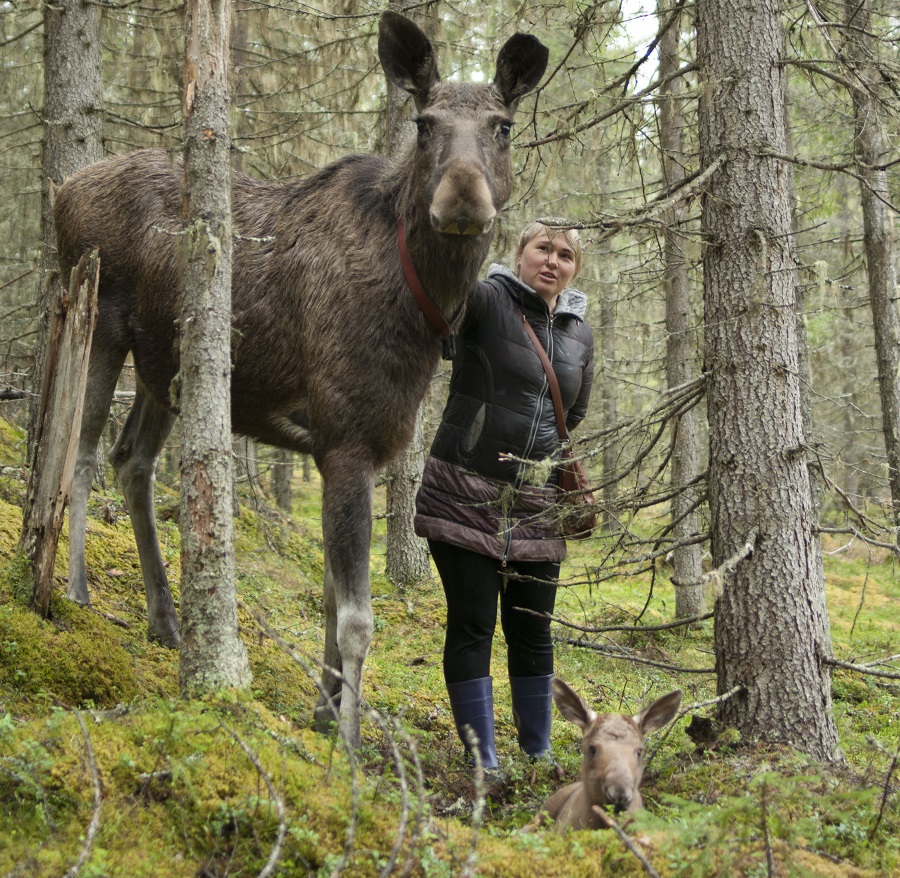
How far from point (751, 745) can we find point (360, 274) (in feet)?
11.2

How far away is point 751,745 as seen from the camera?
177 inches

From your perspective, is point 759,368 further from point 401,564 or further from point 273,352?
point 401,564

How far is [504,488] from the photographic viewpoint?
491cm

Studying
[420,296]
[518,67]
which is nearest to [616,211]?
[518,67]

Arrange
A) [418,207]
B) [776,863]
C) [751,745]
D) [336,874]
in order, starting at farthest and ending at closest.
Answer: [418,207] → [751,745] → [776,863] → [336,874]

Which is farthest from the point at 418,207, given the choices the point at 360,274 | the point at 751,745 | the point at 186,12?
the point at 751,745

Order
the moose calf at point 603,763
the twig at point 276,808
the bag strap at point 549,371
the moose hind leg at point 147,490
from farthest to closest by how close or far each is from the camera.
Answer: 1. the moose hind leg at point 147,490
2. the bag strap at point 549,371
3. the moose calf at point 603,763
4. the twig at point 276,808

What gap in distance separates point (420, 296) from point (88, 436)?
269 cm

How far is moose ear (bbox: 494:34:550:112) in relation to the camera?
16.3ft

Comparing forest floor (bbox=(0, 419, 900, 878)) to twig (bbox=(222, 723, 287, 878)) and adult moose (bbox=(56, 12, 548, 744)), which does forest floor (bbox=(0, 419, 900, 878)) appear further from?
adult moose (bbox=(56, 12, 548, 744))

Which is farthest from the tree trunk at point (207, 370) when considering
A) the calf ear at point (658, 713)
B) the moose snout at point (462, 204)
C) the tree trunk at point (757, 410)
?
the tree trunk at point (757, 410)

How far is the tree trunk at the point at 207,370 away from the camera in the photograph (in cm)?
395

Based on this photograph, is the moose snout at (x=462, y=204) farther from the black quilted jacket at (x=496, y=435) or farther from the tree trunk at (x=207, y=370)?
the tree trunk at (x=207, y=370)

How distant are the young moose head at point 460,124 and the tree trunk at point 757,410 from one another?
3.69 ft
